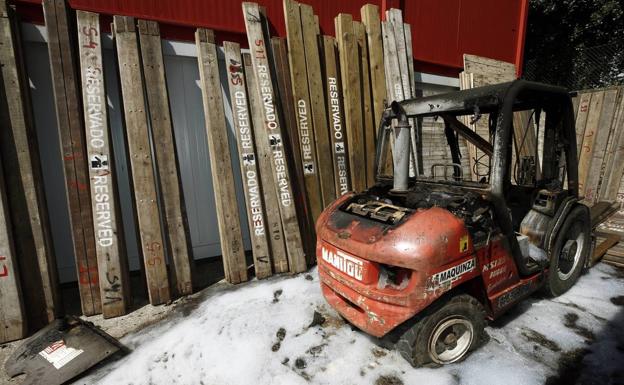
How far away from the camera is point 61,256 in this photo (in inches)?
161

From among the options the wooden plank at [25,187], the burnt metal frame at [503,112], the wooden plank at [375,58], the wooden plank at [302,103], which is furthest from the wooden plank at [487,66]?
the wooden plank at [25,187]

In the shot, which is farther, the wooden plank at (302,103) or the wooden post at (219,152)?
the wooden plank at (302,103)

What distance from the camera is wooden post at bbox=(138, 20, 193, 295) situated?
3588 mm

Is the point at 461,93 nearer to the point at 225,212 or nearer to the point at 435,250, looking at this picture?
the point at 435,250

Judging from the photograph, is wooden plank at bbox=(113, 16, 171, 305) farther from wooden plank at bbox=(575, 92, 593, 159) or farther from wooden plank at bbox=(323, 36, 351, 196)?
wooden plank at bbox=(575, 92, 593, 159)

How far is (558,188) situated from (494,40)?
5899 mm

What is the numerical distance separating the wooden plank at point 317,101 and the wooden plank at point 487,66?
414cm

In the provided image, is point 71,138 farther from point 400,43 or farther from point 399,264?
point 400,43

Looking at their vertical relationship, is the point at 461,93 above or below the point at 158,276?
above

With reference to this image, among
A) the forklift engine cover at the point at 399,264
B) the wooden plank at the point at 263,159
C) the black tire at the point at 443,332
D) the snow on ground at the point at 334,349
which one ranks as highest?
the wooden plank at the point at 263,159

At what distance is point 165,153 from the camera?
3662 mm

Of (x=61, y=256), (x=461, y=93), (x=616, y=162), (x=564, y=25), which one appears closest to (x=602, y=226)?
(x=616, y=162)

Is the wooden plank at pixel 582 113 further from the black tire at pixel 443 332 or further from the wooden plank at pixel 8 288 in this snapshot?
the wooden plank at pixel 8 288

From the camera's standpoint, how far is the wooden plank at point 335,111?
4.50 meters
